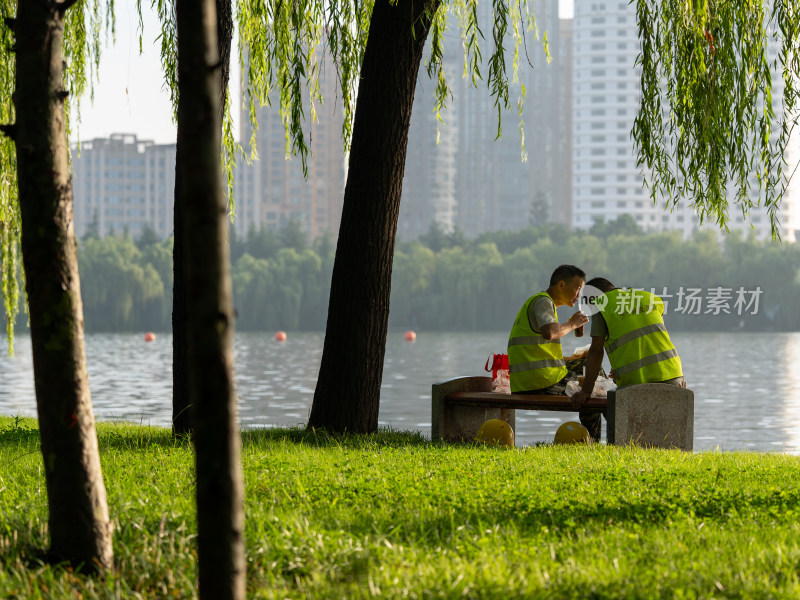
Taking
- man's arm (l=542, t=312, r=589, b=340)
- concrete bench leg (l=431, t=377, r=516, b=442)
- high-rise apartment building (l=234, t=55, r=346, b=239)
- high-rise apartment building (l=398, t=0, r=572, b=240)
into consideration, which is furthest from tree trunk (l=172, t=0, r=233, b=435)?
high-rise apartment building (l=234, t=55, r=346, b=239)

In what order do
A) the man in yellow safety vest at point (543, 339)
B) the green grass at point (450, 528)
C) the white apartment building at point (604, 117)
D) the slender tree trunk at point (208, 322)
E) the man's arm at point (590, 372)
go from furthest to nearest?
1. the white apartment building at point (604, 117)
2. the man in yellow safety vest at point (543, 339)
3. the man's arm at point (590, 372)
4. the green grass at point (450, 528)
5. the slender tree trunk at point (208, 322)

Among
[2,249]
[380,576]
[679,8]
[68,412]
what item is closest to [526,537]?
[380,576]

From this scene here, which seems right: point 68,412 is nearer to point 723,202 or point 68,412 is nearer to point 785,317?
point 723,202

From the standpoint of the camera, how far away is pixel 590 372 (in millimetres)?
7418

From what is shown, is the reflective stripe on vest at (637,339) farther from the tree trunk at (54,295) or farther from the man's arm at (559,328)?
the tree trunk at (54,295)

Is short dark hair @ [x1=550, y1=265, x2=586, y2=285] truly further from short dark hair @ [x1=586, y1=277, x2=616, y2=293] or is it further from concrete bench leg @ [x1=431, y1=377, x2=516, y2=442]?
concrete bench leg @ [x1=431, y1=377, x2=516, y2=442]

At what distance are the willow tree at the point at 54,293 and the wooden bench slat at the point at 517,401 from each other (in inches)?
178

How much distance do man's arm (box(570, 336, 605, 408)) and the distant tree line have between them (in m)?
67.9

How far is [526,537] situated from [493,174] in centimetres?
14226

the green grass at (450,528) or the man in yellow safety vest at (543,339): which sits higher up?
the man in yellow safety vest at (543,339)

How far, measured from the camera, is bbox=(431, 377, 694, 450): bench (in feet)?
23.8

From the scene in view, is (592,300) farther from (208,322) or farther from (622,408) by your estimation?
(208,322)

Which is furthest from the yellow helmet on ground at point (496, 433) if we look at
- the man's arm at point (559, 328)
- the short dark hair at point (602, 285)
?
the short dark hair at point (602, 285)

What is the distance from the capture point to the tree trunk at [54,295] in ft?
11.2
